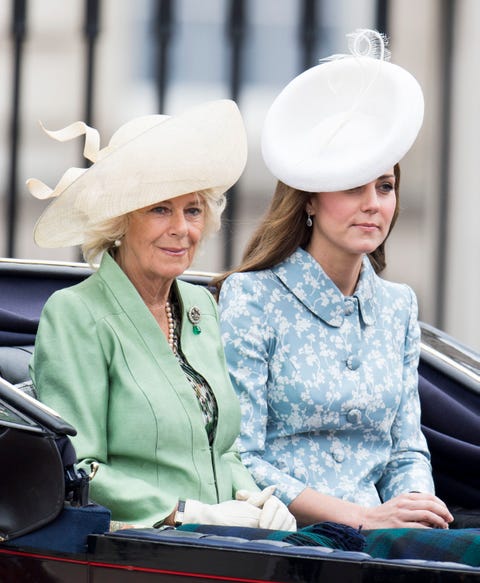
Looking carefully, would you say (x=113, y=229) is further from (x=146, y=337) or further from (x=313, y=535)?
(x=313, y=535)

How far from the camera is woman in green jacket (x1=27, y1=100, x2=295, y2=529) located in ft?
6.93

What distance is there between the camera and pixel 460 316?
6293mm

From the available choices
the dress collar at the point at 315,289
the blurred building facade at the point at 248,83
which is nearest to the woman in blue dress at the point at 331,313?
the dress collar at the point at 315,289

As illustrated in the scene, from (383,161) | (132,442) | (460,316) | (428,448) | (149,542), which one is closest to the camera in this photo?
(149,542)

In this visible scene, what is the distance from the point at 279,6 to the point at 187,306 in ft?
14.2


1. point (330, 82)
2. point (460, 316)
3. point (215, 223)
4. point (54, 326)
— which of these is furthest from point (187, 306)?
point (460, 316)

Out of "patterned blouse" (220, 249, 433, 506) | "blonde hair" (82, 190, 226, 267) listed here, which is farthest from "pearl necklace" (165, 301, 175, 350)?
"patterned blouse" (220, 249, 433, 506)

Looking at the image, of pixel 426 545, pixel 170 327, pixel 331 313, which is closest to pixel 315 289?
pixel 331 313

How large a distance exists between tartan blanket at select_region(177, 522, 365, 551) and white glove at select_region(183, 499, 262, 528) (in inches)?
3.1

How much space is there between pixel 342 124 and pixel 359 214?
0.16 m

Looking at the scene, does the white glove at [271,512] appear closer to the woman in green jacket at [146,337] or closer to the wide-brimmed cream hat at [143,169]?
the woman in green jacket at [146,337]

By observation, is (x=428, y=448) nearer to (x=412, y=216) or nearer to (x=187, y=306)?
(x=187, y=306)

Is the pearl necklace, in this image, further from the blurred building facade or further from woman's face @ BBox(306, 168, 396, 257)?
the blurred building facade

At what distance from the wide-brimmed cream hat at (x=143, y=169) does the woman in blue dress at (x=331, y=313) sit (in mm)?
313
